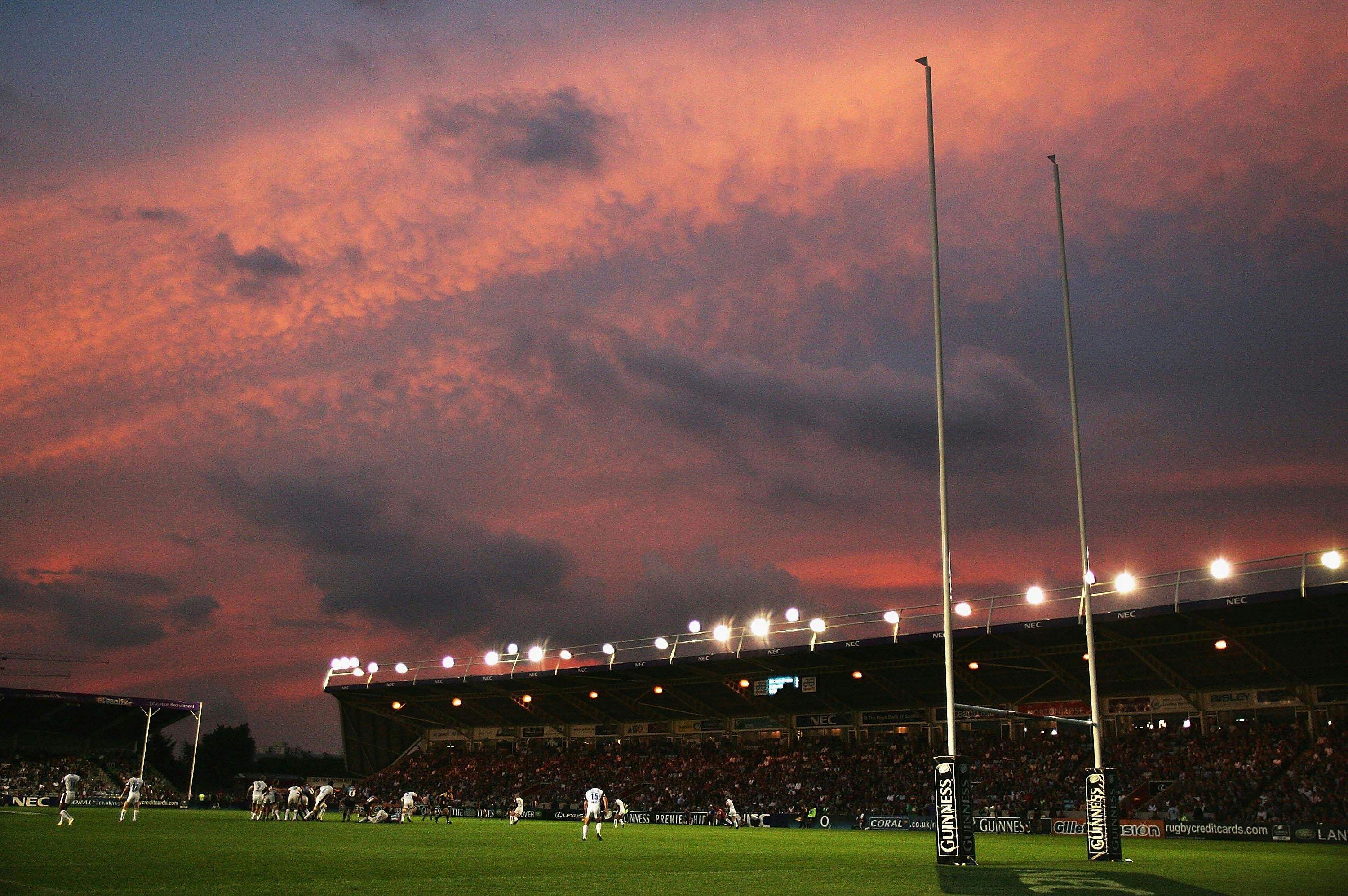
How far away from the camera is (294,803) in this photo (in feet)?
166

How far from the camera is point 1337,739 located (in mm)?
44594

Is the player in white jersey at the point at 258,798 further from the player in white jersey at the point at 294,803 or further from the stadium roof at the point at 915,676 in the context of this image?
the stadium roof at the point at 915,676

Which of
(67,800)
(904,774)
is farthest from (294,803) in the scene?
(904,774)

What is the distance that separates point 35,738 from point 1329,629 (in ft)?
269

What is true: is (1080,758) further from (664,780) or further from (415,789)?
(415,789)

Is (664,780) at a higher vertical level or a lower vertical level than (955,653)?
lower

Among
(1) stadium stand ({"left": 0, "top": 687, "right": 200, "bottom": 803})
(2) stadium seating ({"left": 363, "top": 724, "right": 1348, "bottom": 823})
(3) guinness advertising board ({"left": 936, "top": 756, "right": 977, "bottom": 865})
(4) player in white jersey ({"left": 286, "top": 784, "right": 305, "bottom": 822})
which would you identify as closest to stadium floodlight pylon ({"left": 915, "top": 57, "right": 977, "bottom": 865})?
(3) guinness advertising board ({"left": 936, "top": 756, "right": 977, "bottom": 865})

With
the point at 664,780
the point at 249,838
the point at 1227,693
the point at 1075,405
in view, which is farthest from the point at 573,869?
the point at 664,780

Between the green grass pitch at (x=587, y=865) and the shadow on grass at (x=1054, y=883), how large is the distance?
0.23 ft

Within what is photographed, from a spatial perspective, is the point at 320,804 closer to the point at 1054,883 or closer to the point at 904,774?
the point at 904,774

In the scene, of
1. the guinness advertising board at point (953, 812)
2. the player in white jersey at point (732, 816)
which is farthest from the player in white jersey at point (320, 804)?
the guinness advertising board at point (953, 812)

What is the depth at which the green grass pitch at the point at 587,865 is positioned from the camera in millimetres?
16766

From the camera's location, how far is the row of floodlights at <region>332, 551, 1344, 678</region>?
138 feet

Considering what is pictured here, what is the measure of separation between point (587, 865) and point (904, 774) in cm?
3826
